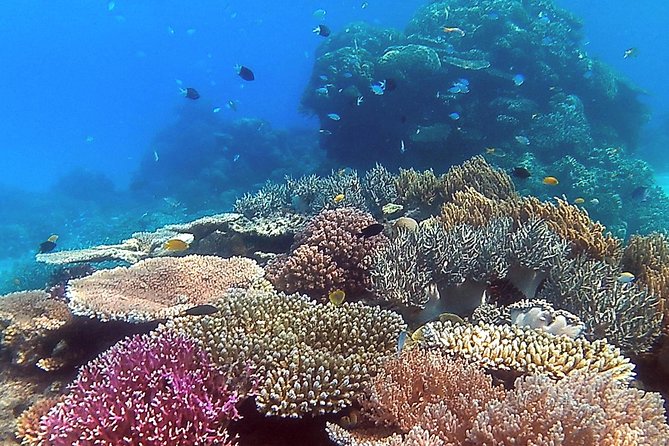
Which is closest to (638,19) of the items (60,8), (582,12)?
(582,12)

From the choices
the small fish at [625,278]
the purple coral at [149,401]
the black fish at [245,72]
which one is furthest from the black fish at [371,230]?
the black fish at [245,72]

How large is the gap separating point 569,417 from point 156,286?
4810 mm

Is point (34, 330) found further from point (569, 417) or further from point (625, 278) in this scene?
point (625, 278)

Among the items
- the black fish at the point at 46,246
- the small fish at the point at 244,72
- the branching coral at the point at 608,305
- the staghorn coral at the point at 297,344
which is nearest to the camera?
the staghorn coral at the point at 297,344

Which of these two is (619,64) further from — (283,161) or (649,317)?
(649,317)

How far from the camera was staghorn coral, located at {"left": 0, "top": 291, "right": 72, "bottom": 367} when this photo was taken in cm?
503

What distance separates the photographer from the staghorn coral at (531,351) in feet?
11.1

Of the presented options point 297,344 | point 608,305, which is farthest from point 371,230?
point 608,305

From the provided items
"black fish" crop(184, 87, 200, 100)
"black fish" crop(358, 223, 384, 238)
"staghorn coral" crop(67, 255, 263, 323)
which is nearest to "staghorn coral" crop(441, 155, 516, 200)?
"black fish" crop(358, 223, 384, 238)

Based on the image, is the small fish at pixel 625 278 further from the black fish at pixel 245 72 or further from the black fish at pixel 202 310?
the black fish at pixel 245 72

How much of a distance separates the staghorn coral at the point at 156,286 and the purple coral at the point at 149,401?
110 centimetres

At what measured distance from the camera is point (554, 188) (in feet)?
57.0

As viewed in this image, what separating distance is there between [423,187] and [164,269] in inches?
201

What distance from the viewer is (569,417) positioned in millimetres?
2479
